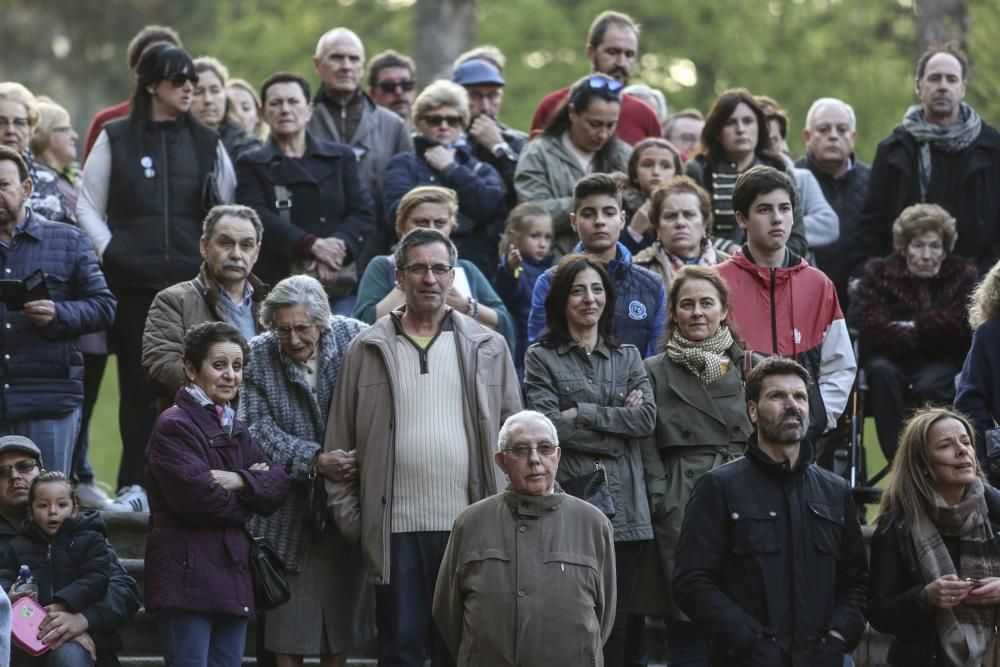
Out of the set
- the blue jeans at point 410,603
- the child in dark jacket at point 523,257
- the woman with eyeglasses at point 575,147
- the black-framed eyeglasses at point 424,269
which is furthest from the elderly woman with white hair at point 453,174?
the blue jeans at point 410,603

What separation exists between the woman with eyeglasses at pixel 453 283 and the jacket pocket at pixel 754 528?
7.48 ft

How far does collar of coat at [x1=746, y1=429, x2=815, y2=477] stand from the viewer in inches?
302

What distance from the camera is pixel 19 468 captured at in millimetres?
8469

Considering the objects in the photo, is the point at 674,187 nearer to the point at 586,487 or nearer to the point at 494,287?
the point at 494,287

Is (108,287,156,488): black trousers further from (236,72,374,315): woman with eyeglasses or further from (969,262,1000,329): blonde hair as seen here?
(969,262,1000,329): blonde hair

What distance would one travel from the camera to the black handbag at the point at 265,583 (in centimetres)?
819

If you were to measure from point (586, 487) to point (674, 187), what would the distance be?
220cm

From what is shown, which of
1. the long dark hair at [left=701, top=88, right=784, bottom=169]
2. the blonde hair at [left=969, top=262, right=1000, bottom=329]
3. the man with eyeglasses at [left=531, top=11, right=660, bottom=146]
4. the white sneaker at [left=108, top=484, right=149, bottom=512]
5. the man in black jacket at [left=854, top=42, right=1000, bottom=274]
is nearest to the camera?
the blonde hair at [left=969, top=262, right=1000, bottom=329]

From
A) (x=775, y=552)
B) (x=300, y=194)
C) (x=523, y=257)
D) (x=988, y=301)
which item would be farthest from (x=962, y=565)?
(x=300, y=194)

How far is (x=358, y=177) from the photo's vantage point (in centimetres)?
1103

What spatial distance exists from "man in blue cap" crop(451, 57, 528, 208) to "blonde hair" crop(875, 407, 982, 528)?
4.17 meters

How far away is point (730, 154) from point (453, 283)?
2.32 metres

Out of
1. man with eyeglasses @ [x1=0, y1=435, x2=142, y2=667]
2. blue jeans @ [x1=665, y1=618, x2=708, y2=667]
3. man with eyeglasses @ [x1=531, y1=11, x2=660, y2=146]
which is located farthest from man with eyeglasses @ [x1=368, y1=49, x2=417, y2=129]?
blue jeans @ [x1=665, y1=618, x2=708, y2=667]

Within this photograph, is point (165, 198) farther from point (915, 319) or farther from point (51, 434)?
point (915, 319)
